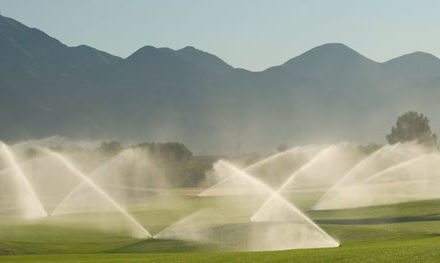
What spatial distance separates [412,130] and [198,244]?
11841 centimetres

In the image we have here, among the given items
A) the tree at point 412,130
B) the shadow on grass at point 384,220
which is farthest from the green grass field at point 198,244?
the tree at point 412,130

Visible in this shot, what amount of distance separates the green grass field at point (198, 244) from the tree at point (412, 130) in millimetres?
70798

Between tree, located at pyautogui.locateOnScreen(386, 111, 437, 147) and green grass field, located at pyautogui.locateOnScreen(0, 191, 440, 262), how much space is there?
70798 millimetres

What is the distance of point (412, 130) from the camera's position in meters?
158

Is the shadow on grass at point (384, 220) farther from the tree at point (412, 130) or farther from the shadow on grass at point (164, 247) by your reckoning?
the tree at point (412, 130)

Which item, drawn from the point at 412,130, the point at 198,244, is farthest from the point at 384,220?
the point at 412,130

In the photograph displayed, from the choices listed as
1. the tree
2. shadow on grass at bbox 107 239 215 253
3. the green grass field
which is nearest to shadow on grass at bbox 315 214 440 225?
the green grass field

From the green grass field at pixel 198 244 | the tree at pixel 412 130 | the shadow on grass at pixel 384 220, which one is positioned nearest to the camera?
the green grass field at pixel 198 244

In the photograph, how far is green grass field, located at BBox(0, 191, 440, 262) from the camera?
3234 cm

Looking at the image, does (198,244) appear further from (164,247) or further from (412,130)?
(412,130)

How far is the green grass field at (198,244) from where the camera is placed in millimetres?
32344

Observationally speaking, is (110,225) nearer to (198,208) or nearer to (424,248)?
(198,208)

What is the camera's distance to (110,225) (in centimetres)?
6731

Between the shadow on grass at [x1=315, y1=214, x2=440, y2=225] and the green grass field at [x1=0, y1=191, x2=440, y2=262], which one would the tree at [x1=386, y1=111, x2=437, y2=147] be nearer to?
the green grass field at [x1=0, y1=191, x2=440, y2=262]
